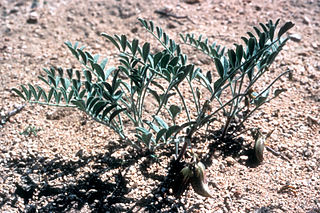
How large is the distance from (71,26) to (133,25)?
22.8 inches

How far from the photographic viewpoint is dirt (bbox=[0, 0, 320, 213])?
198 centimetres

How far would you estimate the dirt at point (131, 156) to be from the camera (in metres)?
1.98

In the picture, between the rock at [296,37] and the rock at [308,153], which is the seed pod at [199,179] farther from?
the rock at [296,37]

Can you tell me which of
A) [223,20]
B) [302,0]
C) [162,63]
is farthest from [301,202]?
[302,0]

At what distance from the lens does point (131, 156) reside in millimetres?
2176

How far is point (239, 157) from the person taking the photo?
2.18m

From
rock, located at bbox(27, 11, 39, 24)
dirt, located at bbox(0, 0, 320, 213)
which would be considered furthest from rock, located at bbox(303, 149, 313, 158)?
rock, located at bbox(27, 11, 39, 24)

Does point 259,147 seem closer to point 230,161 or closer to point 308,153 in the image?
point 230,161

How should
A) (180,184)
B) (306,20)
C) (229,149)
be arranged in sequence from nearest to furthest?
(180,184), (229,149), (306,20)

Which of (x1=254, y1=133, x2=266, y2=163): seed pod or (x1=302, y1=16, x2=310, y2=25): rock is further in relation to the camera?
(x1=302, y1=16, x2=310, y2=25): rock

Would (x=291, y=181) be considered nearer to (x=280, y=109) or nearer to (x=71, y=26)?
(x=280, y=109)

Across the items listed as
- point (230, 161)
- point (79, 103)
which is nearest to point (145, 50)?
point (79, 103)

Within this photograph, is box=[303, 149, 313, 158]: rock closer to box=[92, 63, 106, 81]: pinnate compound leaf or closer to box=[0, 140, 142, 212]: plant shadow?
box=[0, 140, 142, 212]: plant shadow

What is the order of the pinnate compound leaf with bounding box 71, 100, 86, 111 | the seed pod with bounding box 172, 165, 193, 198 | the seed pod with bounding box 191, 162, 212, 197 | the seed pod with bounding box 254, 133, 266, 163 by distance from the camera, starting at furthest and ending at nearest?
the seed pod with bounding box 254, 133, 266, 163, the seed pod with bounding box 172, 165, 193, 198, the seed pod with bounding box 191, 162, 212, 197, the pinnate compound leaf with bounding box 71, 100, 86, 111
